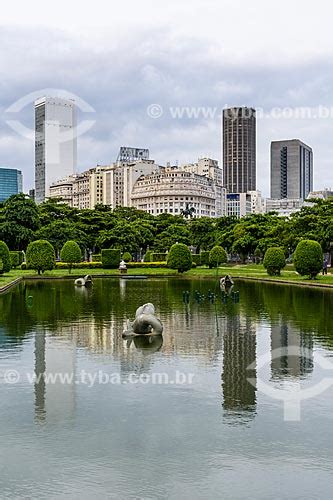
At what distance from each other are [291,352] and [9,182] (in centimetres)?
15311

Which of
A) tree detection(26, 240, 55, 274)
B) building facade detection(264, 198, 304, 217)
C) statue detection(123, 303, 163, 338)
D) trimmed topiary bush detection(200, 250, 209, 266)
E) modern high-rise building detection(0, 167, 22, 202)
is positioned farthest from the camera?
building facade detection(264, 198, 304, 217)

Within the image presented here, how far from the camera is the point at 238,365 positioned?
12.4m

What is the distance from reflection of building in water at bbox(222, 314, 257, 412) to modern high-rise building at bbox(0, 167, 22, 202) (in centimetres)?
14446

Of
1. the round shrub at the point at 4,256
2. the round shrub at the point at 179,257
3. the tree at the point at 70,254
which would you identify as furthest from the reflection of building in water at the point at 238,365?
the tree at the point at 70,254

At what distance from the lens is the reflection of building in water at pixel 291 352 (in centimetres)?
1189

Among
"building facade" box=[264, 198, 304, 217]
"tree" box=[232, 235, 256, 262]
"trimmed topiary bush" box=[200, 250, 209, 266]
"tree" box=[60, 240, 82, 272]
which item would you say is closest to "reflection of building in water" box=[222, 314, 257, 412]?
"tree" box=[60, 240, 82, 272]

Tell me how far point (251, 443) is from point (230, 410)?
1397 millimetres

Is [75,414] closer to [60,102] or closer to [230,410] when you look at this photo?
[230,410]

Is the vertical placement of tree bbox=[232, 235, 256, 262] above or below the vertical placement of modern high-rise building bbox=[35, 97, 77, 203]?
below

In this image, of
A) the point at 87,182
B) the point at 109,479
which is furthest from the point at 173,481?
the point at 87,182

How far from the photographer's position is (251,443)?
7852mm

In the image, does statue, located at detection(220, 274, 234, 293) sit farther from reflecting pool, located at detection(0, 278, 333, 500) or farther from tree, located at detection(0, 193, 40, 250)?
tree, located at detection(0, 193, 40, 250)

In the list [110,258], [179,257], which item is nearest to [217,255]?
[179,257]

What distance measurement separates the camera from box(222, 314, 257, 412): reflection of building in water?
9.70 m
